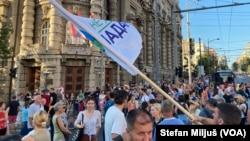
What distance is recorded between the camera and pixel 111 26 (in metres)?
4.28

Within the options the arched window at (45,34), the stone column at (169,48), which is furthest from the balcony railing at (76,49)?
the stone column at (169,48)

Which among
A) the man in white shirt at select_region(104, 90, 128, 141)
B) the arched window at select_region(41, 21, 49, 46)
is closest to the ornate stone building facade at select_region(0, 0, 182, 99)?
the arched window at select_region(41, 21, 49, 46)

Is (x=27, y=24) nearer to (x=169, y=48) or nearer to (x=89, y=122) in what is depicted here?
(x=89, y=122)

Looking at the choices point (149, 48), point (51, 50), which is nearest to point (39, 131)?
point (51, 50)

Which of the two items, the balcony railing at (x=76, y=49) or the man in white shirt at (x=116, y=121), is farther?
the balcony railing at (x=76, y=49)

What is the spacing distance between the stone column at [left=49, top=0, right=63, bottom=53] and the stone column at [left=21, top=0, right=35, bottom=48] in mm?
2469

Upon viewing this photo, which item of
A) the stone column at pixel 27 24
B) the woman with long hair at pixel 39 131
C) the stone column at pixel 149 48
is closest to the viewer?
the woman with long hair at pixel 39 131

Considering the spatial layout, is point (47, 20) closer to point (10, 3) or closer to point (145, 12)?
point (10, 3)

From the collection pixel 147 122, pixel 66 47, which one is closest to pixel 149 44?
pixel 66 47

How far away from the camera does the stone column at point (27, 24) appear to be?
80.6 feet

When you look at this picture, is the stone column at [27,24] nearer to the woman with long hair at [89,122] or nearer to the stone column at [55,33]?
the stone column at [55,33]

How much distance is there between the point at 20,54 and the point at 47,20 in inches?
160

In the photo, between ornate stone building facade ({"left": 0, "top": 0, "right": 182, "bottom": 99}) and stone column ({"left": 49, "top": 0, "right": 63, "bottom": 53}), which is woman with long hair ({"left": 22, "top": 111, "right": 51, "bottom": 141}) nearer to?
ornate stone building facade ({"left": 0, "top": 0, "right": 182, "bottom": 99})

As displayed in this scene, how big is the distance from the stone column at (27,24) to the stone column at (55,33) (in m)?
2.47
